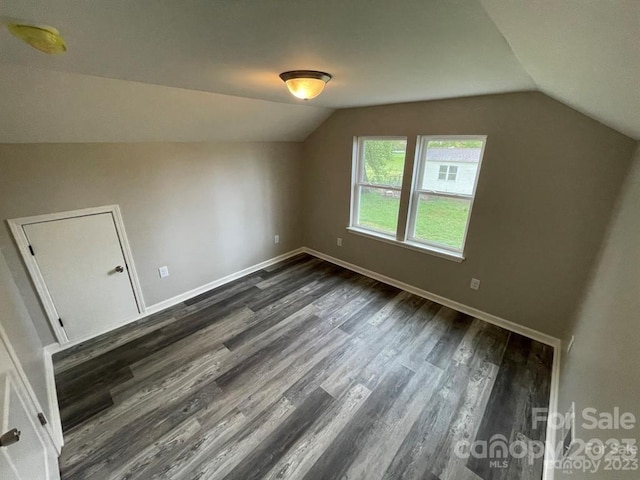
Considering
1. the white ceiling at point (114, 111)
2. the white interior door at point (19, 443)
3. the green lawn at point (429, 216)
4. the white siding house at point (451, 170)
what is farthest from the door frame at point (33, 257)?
the white siding house at point (451, 170)

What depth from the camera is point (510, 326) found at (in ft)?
8.57

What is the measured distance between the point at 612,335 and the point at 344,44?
1.75 metres

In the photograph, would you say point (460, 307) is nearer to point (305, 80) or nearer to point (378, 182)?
point (378, 182)

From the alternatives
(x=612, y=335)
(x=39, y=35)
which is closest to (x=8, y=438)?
(x=39, y=35)

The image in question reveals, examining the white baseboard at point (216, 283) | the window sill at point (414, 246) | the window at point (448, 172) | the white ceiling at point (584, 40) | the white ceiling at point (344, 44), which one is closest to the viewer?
the white ceiling at point (584, 40)

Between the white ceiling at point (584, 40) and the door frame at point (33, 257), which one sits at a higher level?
the white ceiling at point (584, 40)

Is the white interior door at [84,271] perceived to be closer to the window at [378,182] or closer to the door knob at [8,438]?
the door knob at [8,438]

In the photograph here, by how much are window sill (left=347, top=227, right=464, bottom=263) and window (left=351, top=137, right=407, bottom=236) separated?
0.10m

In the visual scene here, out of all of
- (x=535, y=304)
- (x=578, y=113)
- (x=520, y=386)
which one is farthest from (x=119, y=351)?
(x=578, y=113)

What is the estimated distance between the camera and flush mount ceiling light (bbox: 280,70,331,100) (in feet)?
5.08

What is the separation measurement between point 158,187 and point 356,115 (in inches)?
94.4

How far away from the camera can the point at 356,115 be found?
10.5 ft

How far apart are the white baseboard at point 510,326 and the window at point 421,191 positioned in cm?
56

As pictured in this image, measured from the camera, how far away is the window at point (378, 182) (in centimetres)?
314
